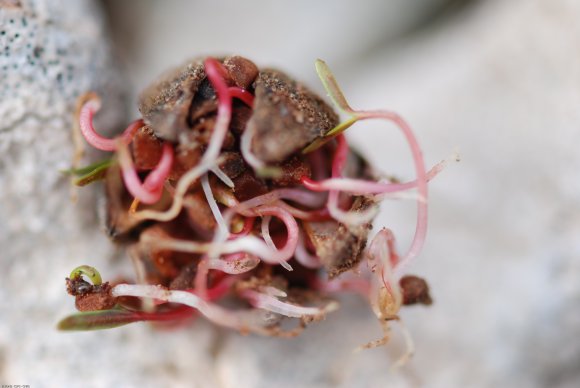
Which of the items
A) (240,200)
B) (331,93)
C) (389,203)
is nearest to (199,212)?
(240,200)

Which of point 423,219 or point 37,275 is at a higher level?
point 37,275

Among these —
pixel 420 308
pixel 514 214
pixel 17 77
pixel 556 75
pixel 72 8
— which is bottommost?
pixel 420 308

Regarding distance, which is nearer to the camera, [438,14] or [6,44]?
[6,44]

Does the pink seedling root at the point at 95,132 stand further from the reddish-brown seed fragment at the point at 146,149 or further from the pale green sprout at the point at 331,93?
the pale green sprout at the point at 331,93

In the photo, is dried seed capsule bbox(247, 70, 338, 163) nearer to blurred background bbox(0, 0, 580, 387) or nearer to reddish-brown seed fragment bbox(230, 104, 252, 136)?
reddish-brown seed fragment bbox(230, 104, 252, 136)

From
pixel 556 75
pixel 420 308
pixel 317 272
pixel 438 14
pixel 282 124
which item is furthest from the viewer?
pixel 438 14

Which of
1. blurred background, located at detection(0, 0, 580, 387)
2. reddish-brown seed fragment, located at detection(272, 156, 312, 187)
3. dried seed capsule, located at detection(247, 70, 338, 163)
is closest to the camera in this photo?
dried seed capsule, located at detection(247, 70, 338, 163)

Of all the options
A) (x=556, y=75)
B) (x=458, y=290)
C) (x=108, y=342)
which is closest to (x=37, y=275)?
(x=108, y=342)

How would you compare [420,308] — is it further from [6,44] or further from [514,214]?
[6,44]

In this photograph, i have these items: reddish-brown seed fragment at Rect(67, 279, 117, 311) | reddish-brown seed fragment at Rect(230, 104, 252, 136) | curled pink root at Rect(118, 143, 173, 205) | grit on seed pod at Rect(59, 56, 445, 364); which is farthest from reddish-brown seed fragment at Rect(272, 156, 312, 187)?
reddish-brown seed fragment at Rect(67, 279, 117, 311)
